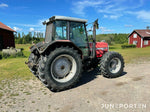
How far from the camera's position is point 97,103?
10.5ft

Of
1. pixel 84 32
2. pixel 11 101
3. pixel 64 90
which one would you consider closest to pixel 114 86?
pixel 64 90

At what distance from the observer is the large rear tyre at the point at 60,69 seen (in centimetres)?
377

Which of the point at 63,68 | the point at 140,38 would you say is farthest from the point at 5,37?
the point at 140,38

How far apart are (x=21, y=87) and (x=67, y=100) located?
200cm

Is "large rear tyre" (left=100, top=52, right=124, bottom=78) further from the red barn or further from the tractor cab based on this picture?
the red barn

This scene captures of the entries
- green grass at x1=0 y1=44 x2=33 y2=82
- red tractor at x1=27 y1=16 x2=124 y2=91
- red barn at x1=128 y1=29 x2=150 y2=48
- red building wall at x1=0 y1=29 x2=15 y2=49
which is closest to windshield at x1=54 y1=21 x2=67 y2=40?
red tractor at x1=27 y1=16 x2=124 y2=91

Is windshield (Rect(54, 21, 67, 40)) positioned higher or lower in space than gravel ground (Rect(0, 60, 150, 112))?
higher

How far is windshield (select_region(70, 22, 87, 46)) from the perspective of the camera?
4609 millimetres

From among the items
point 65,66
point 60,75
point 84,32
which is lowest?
point 60,75

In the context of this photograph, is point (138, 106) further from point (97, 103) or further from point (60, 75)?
point (60, 75)

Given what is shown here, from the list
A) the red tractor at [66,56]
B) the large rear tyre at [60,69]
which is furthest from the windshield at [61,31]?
the large rear tyre at [60,69]

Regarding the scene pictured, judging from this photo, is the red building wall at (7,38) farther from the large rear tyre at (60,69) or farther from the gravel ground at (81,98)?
the large rear tyre at (60,69)

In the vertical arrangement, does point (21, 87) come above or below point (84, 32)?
below

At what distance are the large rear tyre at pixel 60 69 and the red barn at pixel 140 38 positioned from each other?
32.4 metres
